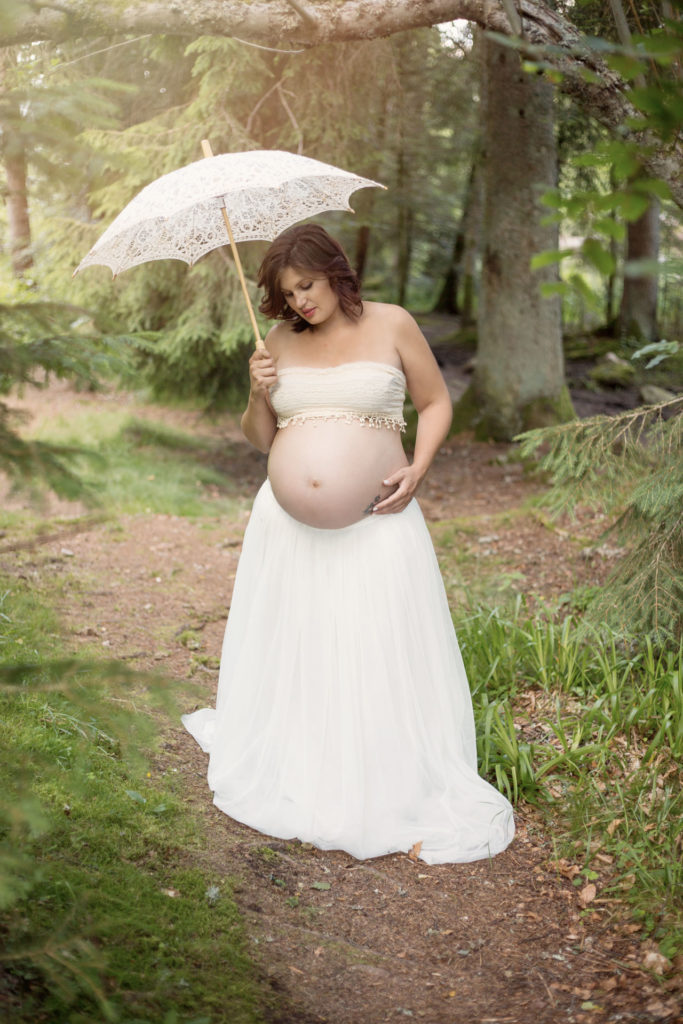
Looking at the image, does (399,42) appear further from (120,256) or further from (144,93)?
(120,256)

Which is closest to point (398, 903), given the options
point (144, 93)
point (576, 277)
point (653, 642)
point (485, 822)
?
point (485, 822)

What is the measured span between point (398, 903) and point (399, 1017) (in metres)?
0.64

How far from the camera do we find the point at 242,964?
112 inches

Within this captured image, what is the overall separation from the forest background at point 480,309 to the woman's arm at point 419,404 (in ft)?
Result: 1.93

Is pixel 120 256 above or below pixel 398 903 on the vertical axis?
above

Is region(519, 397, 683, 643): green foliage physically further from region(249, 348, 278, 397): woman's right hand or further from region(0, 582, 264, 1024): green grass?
region(0, 582, 264, 1024): green grass

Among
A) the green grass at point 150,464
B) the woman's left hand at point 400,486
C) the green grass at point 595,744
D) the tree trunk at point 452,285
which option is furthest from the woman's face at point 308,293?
the tree trunk at point 452,285

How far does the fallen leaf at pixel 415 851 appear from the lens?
11.9 feet

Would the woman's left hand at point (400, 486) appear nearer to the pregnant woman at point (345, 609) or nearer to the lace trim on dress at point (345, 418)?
the pregnant woman at point (345, 609)

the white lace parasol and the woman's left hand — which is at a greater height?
the white lace parasol

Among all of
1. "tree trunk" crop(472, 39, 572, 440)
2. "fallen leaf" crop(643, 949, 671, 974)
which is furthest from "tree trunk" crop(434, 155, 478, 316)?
"fallen leaf" crop(643, 949, 671, 974)

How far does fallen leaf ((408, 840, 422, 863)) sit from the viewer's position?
142 inches

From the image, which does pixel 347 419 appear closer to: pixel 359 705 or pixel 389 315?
pixel 389 315

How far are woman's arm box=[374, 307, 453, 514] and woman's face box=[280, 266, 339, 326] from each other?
297mm
